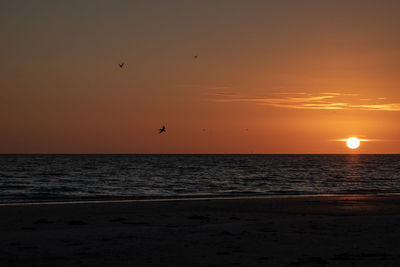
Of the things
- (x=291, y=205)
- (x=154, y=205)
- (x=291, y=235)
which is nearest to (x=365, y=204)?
(x=291, y=205)

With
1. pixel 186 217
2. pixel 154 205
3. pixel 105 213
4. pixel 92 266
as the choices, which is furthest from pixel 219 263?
pixel 154 205

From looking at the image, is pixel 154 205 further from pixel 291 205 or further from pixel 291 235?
pixel 291 235

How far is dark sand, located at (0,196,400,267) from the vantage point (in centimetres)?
1326

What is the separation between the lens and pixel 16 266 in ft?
41.2

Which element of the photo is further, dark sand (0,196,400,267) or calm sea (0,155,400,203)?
calm sea (0,155,400,203)

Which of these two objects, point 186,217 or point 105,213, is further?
point 105,213

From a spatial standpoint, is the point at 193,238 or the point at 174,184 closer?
the point at 193,238

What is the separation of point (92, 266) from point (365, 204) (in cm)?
2063

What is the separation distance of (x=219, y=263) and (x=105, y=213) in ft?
41.0

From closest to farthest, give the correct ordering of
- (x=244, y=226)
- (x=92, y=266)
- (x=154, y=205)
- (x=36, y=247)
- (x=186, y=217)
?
1. (x=92, y=266)
2. (x=36, y=247)
3. (x=244, y=226)
4. (x=186, y=217)
5. (x=154, y=205)

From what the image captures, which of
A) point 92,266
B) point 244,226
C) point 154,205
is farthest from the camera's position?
point 154,205

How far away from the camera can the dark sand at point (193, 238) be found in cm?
1326

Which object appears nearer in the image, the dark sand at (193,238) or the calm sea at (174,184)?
the dark sand at (193,238)

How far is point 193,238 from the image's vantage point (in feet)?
53.6
